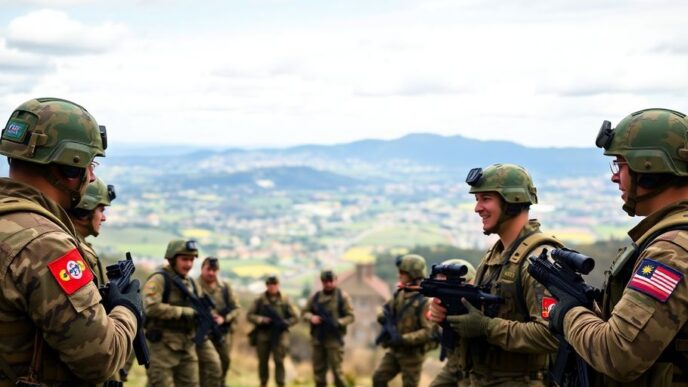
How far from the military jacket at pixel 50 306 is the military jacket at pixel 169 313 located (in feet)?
20.1

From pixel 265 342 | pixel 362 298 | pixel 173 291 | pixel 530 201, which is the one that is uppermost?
pixel 530 201

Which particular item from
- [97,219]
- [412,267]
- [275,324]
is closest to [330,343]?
[275,324]

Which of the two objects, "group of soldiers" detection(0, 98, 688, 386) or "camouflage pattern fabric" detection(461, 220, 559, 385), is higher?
"group of soldiers" detection(0, 98, 688, 386)

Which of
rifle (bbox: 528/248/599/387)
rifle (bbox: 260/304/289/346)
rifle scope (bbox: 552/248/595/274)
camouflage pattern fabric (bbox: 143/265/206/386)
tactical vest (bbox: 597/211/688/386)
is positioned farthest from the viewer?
rifle (bbox: 260/304/289/346)

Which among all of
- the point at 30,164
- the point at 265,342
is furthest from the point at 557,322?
the point at 265,342

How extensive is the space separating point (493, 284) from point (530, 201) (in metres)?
0.79

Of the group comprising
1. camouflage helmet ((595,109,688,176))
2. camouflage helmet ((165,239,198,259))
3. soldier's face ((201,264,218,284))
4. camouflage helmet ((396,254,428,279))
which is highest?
camouflage helmet ((595,109,688,176))

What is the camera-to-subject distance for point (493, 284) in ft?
19.6

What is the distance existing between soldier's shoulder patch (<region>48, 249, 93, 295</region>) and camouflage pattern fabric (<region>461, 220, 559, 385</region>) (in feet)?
10.5

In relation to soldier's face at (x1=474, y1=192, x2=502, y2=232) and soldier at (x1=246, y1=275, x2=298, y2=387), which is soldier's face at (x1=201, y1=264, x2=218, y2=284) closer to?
soldier at (x1=246, y1=275, x2=298, y2=387)

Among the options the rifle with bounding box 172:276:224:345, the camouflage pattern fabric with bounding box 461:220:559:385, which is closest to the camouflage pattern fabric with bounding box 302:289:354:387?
the rifle with bounding box 172:276:224:345

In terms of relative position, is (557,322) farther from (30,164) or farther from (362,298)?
(362,298)

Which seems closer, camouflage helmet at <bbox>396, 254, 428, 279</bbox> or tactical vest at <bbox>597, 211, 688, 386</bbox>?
tactical vest at <bbox>597, 211, 688, 386</bbox>

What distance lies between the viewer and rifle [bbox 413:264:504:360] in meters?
5.81
